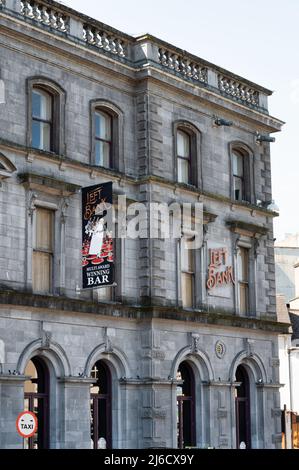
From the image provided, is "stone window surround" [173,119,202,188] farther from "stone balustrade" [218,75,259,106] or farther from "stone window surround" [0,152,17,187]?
"stone window surround" [0,152,17,187]

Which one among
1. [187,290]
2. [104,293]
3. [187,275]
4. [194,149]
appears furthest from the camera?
[194,149]

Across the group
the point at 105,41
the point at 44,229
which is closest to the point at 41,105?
the point at 105,41

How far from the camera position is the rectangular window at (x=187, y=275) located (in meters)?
28.4

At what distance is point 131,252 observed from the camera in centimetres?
2673

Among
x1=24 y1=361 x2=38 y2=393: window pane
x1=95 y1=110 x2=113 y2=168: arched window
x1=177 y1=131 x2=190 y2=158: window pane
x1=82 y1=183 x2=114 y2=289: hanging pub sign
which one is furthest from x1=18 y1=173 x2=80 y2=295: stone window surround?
x1=177 y1=131 x2=190 y2=158: window pane

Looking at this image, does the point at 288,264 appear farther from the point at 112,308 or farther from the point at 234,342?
the point at 112,308

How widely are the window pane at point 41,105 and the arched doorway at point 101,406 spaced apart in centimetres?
772

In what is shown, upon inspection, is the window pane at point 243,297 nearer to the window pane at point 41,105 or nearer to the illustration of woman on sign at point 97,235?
the illustration of woman on sign at point 97,235

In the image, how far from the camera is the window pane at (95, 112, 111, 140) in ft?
88.4

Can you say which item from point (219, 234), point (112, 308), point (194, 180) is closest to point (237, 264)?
point (219, 234)

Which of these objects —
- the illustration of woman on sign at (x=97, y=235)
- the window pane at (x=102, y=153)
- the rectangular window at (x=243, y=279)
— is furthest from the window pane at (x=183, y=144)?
the illustration of woman on sign at (x=97, y=235)

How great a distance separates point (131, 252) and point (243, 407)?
8107 millimetres

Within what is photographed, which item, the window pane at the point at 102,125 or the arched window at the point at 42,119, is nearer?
the arched window at the point at 42,119

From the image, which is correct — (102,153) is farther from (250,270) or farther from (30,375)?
(250,270)
